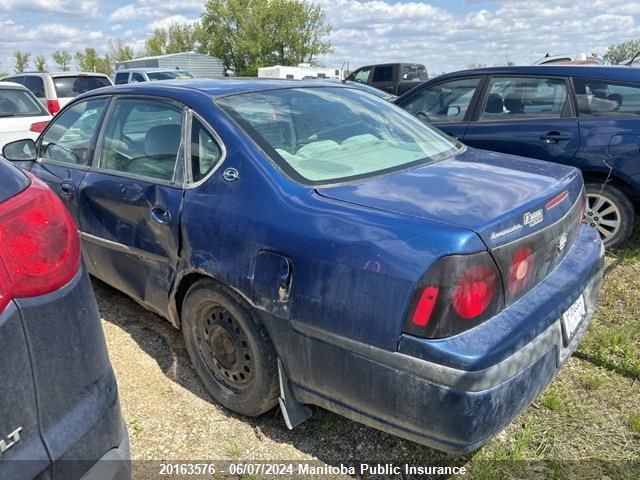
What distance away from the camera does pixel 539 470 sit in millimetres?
2162

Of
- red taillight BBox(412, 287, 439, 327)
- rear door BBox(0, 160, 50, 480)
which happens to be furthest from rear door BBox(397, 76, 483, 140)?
rear door BBox(0, 160, 50, 480)

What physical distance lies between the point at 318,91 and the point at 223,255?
128 centimetres

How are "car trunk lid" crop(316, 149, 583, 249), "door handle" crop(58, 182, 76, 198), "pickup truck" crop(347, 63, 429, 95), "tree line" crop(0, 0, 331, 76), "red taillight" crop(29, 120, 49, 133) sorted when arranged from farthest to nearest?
1. "tree line" crop(0, 0, 331, 76)
2. "pickup truck" crop(347, 63, 429, 95)
3. "red taillight" crop(29, 120, 49, 133)
4. "door handle" crop(58, 182, 76, 198)
5. "car trunk lid" crop(316, 149, 583, 249)

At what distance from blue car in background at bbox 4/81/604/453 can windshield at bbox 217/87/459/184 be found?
0.01m

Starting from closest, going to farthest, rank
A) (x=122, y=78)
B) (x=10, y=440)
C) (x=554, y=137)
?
(x=10, y=440), (x=554, y=137), (x=122, y=78)

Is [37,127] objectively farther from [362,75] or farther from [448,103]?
[362,75]

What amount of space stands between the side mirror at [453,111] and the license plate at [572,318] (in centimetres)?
308

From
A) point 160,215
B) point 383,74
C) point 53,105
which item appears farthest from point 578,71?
point 383,74

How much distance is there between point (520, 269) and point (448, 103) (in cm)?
356

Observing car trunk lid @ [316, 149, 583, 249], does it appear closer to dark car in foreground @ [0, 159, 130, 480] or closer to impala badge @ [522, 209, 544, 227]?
impala badge @ [522, 209, 544, 227]

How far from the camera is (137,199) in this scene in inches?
107

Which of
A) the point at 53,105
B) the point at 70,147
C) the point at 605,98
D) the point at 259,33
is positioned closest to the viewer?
the point at 70,147

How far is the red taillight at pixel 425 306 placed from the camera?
1.70 metres

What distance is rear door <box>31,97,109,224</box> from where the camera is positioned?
3.22 m
